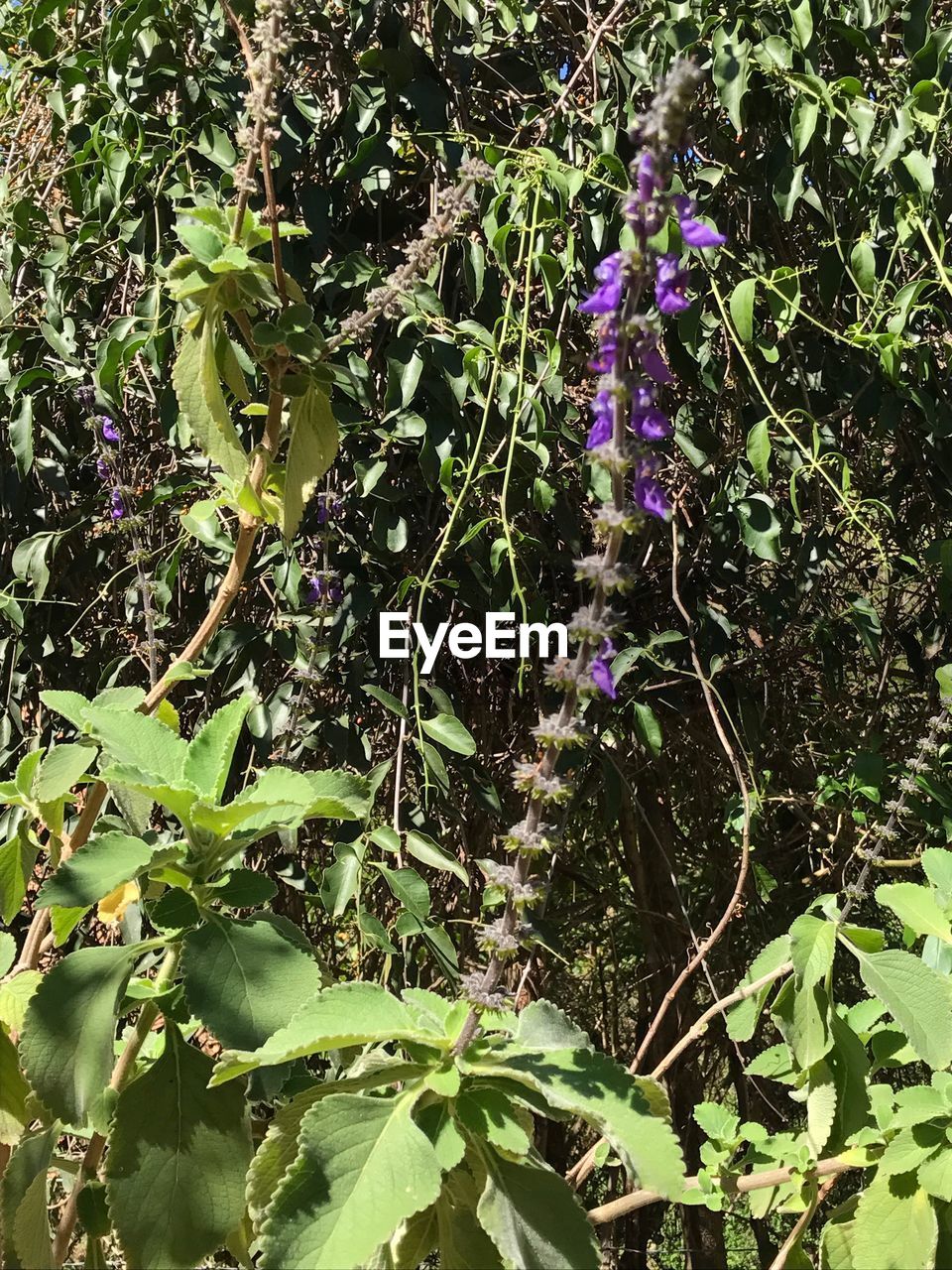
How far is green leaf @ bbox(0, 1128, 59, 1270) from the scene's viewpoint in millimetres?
689

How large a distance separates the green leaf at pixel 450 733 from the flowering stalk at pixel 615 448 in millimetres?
768

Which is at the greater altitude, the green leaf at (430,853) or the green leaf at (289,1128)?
the green leaf at (289,1128)

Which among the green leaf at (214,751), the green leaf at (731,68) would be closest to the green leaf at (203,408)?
the green leaf at (214,751)

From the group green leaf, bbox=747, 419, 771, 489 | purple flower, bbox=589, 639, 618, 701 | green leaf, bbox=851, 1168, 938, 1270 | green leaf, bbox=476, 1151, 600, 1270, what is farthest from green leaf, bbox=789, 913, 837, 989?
green leaf, bbox=747, 419, 771, 489

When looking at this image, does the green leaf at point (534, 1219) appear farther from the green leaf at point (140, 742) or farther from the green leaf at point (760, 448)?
the green leaf at point (760, 448)

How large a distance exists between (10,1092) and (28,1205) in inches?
3.7

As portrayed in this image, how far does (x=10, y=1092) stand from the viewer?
2.58 feet

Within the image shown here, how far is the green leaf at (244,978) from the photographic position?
2.12 feet

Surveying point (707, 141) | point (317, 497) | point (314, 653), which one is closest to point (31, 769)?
point (314, 653)

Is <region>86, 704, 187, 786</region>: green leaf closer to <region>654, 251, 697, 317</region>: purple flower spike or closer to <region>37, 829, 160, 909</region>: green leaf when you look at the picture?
<region>37, 829, 160, 909</region>: green leaf

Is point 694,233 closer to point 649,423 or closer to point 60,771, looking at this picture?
point 649,423

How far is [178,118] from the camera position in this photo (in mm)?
1551

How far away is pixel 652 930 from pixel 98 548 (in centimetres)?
115

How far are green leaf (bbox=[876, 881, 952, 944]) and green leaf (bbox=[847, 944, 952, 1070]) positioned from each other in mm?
55
